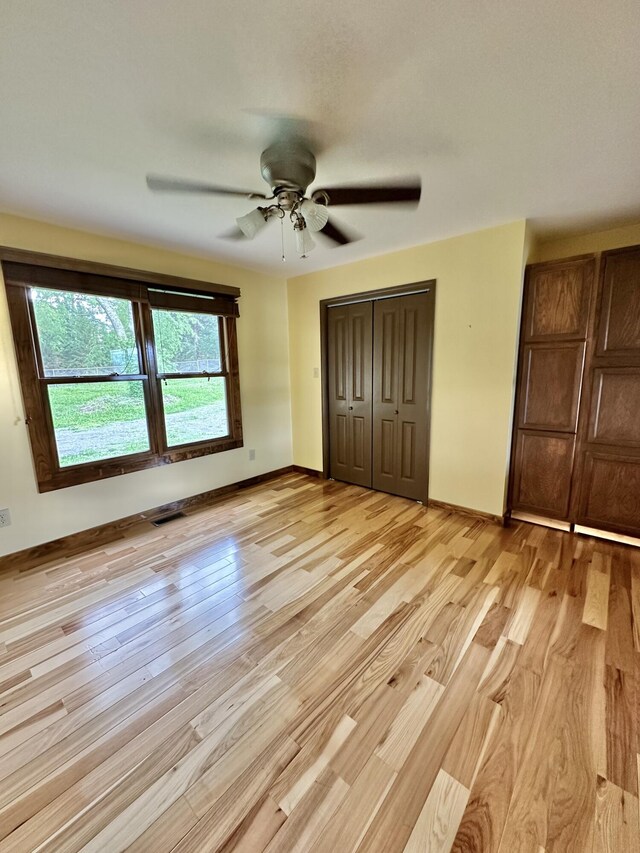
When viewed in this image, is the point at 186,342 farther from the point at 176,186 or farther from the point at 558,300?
the point at 558,300

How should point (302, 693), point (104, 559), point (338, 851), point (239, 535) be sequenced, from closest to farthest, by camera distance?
1. point (338, 851)
2. point (302, 693)
3. point (104, 559)
4. point (239, 535)

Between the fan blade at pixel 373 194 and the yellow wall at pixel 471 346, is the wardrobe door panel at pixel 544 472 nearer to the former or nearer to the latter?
the yellow wall at pixel 471 346

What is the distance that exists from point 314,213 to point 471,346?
184 cm

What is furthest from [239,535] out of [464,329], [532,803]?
[464,329]

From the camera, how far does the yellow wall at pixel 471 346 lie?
2693 mm

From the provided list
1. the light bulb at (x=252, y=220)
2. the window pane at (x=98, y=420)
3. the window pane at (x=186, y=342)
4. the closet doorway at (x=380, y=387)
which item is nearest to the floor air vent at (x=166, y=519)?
the window pane at (x=98, y=420)

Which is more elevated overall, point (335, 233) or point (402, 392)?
point (335, 233)

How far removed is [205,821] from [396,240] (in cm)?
355

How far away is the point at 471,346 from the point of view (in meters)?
2.91

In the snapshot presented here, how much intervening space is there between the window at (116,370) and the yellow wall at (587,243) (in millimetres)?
2957

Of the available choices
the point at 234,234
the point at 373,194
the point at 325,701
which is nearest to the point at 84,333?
the point at 234,234

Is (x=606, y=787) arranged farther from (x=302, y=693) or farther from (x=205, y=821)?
(x=205, y=821)

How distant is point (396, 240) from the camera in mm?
2924

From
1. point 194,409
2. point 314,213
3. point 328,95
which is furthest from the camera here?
point 194,409
